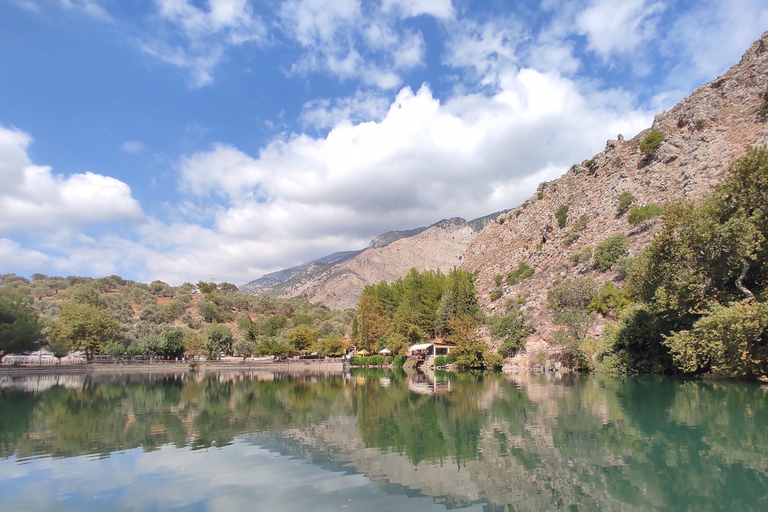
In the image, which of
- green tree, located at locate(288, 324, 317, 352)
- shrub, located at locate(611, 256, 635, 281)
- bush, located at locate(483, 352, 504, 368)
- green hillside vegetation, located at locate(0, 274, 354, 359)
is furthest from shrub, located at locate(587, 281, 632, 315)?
green tree, located at locate(288, 324, 317, 352)

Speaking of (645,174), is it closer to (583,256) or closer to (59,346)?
(583,256)

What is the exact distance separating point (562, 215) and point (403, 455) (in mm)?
65358

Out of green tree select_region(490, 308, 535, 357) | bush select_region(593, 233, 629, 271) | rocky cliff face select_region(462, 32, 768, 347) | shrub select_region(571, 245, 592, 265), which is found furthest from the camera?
shrub select_region(571, 245, 592, 265)

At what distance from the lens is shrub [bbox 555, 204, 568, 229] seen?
229 ft

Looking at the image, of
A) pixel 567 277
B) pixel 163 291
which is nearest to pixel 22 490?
pixel 567 277

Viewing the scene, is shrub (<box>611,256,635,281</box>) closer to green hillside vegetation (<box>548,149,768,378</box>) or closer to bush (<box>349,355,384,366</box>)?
green hillside vegetation (<box>548,149,768,378</box>)

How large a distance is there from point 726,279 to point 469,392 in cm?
1516

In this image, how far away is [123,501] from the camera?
9.16 m

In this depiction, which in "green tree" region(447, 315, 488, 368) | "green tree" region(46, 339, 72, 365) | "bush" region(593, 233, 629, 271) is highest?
"bush" region(593, 233, 629, 271)

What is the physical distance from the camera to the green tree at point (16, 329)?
48562mm

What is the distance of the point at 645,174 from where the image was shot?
2244 inches

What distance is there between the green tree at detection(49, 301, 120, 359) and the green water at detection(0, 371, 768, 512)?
3911cm

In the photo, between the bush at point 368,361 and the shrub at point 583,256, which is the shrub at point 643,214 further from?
the bush at point 368,361

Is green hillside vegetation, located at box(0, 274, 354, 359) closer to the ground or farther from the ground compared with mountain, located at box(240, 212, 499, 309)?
closer to the ground
